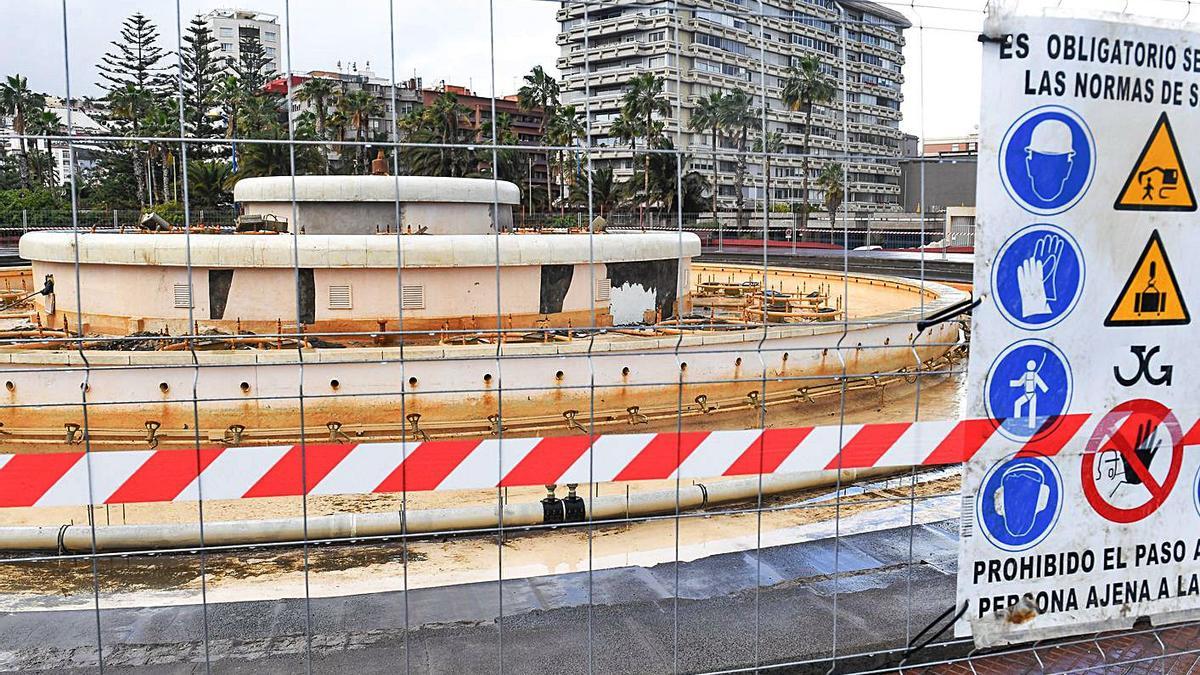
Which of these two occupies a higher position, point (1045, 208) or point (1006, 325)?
point (1045, 208)

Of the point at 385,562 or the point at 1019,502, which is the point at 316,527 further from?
the point at 1019,502

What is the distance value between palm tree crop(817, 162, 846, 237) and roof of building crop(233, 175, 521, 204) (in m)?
10.1

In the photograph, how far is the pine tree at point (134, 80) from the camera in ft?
28.7

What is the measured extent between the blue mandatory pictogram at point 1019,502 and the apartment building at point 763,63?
2.35 meters

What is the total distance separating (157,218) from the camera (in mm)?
15055

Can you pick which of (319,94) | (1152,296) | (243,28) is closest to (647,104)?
(319,94)

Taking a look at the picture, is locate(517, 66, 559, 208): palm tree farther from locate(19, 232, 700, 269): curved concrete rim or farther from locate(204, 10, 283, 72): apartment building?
locate(19, 232, 700, 269): curved concrete rim

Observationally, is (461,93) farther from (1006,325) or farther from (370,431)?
(370,431)

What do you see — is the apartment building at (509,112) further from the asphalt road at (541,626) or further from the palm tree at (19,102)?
the asphalt road at (541,626)

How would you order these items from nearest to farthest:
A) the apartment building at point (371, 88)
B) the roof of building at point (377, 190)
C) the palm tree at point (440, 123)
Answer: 1. the apartment building at point (371, 88)
2. the palm tree at point (440, 123)
3. the roof of building at point (377, 190)

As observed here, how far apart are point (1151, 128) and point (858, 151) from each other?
2.58 meters

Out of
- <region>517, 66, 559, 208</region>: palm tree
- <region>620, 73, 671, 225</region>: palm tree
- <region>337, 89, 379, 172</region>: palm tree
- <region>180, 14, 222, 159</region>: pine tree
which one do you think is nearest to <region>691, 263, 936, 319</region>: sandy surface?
<region>180, 14, 222, 159</region>: pine tree

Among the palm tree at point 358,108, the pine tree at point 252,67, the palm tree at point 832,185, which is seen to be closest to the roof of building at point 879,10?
the palm tree at point 832,185

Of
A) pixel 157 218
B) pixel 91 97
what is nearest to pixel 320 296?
pixel 157 218
